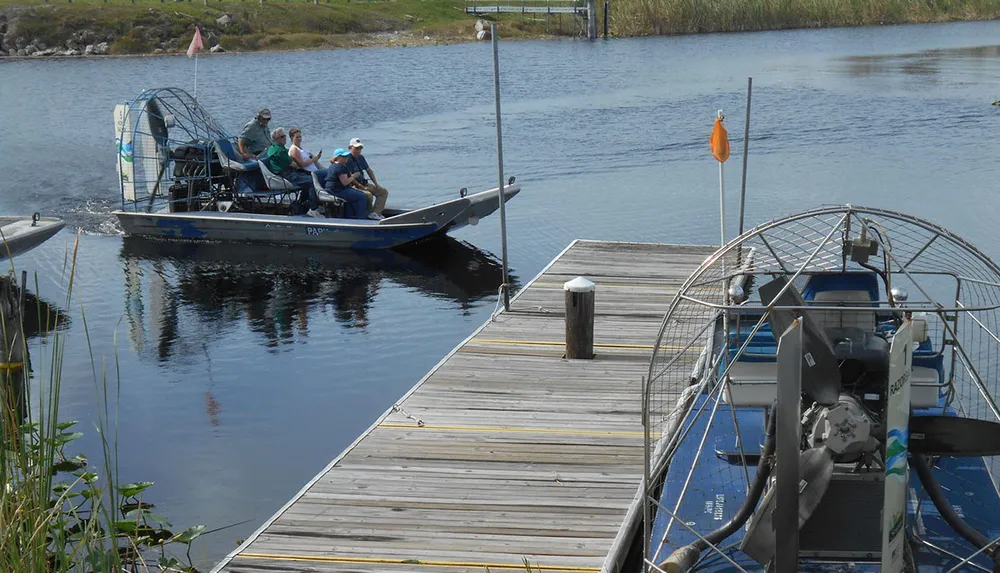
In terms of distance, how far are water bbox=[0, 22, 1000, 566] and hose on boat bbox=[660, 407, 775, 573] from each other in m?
4.17

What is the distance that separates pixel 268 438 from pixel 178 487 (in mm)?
1480

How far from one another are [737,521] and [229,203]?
15.3 meters

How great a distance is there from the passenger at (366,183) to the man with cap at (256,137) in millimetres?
1674

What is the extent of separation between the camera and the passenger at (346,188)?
1892 centimetres

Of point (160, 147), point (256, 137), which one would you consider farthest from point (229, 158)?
point (160, 147)

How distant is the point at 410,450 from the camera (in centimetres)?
892

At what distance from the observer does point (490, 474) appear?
8.41m

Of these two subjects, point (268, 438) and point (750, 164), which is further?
point (750, 164)

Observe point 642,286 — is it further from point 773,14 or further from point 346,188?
point 773,14

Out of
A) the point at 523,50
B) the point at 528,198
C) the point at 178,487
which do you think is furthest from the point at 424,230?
the point at 523,50

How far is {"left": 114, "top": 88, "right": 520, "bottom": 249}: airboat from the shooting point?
19125 mm

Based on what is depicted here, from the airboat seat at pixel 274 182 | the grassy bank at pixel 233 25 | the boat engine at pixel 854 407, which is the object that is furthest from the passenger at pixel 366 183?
the grassy bank at pixel 233 25

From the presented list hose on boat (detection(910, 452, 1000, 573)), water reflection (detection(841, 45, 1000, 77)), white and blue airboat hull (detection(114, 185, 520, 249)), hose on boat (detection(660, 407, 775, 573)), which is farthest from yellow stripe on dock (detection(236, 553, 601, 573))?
water reflection (detection(841, 45, 1000, 77))

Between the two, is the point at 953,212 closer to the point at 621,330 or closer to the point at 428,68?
the point at 621,330
